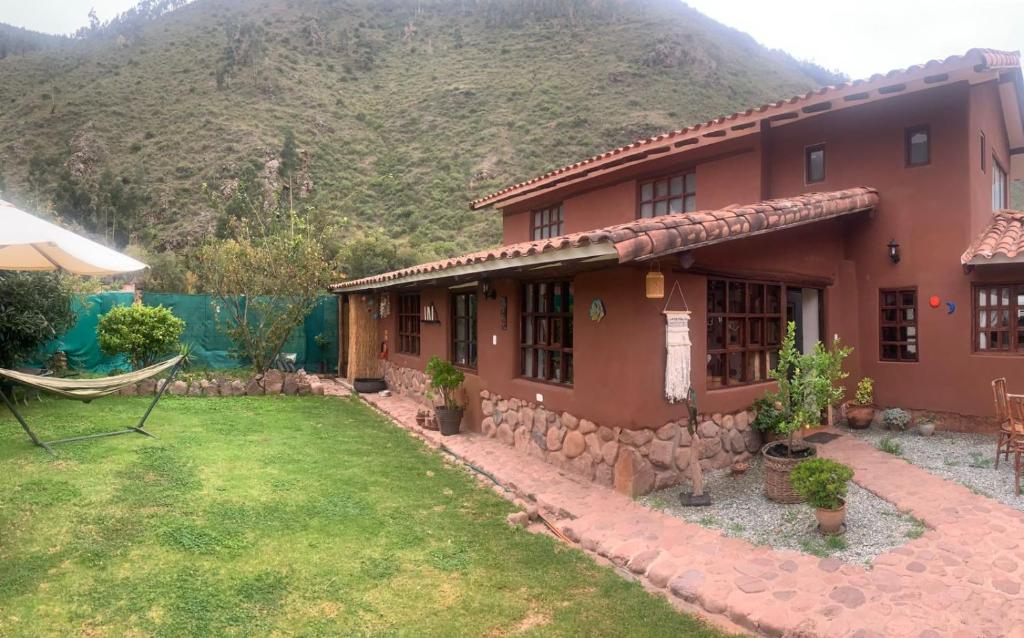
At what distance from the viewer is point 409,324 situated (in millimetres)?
11555

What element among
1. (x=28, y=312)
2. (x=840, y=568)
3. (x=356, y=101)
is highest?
(x=356, y=101)

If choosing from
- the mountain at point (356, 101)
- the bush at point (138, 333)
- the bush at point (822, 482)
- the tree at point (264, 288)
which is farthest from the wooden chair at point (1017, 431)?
the mountain at point (356, 101)

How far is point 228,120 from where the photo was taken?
3475cm

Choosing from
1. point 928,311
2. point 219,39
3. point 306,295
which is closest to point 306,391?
point 306,295

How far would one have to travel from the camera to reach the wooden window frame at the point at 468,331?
879 centimetres

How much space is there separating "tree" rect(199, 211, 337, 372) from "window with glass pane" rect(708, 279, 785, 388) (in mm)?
8431

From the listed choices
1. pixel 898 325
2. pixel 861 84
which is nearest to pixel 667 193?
pixel 861 84

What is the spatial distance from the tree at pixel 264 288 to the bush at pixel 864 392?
980 cm

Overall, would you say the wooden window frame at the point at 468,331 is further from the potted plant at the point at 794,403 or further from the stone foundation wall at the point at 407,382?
the potted plant at the point at 794,403

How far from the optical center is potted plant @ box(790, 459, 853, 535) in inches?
170

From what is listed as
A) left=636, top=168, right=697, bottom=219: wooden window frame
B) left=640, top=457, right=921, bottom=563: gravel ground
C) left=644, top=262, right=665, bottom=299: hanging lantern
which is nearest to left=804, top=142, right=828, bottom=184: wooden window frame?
left=636, top=168, right=697, bottom=219: wooden window frame

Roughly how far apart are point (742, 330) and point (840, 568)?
121 inches

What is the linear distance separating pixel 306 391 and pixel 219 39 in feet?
145

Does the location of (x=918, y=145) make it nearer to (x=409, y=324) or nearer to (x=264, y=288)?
(x=409, y=324)
